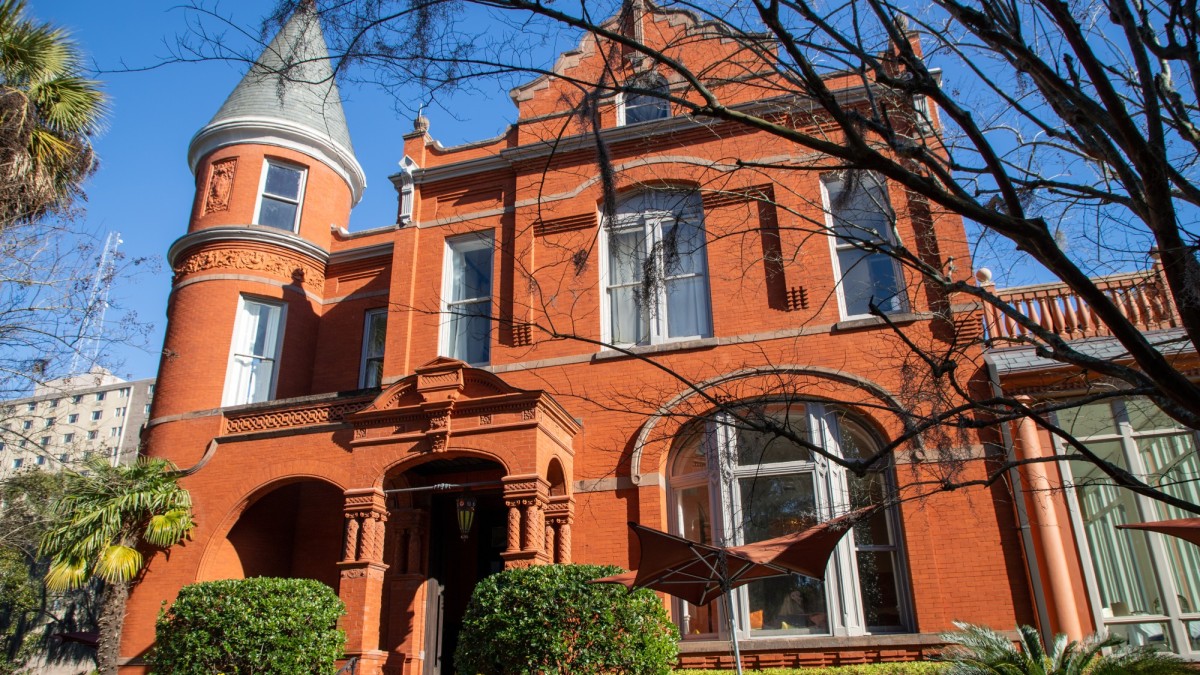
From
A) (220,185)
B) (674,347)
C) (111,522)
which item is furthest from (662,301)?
(220,185)

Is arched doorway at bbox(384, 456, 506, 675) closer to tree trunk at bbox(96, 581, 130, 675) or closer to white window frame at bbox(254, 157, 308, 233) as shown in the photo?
tree trunk at bbox(96, 581, 130, 675)

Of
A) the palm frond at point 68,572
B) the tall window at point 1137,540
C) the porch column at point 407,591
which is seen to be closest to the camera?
the tall window at point 1137,540

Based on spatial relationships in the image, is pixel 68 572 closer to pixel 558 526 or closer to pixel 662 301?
pixel 558 526

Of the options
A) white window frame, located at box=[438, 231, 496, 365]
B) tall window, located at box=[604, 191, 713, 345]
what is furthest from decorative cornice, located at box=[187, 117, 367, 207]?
tall window, located at box=[604, 191, 713, 345]

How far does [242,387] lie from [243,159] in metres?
5.03

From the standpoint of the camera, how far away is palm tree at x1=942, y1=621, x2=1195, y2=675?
9.03 meters

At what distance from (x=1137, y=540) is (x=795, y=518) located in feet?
13.9

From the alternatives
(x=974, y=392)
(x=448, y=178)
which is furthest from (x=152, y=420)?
(x=974, y=392)

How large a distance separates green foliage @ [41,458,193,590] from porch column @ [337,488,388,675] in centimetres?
361

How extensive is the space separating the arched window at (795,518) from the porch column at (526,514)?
7.13 ft

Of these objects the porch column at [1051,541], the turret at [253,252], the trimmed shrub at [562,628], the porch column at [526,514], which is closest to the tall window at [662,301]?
the porch column at [526,514]

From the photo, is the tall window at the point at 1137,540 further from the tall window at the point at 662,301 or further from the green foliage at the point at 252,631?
the green foliage at the point at 252,631

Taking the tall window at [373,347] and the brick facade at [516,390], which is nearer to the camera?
the brick facade at [516,390]

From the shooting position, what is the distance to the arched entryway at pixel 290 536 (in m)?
14.9
